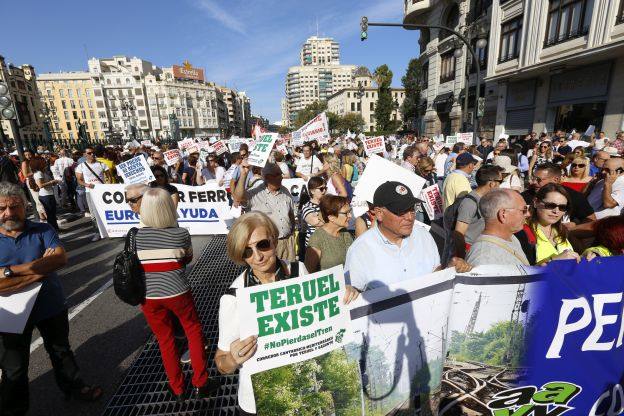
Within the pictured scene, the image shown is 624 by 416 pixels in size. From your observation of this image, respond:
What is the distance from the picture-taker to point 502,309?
6.39ft

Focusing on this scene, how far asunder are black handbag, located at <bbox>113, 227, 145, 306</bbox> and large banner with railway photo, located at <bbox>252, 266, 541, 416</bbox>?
1403 millimetres

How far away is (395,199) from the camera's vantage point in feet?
7.18

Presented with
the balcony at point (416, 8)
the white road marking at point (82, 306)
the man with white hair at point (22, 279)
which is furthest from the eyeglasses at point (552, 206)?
the balcony at point (416, 8)

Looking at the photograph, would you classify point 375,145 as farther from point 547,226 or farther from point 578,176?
point 547,226

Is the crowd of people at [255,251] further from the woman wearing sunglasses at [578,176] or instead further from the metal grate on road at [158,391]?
the woman wearing sunglasses at [578,176]

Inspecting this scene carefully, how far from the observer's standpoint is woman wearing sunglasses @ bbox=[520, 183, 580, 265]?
2.66 metres

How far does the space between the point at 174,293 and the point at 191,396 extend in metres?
1.10

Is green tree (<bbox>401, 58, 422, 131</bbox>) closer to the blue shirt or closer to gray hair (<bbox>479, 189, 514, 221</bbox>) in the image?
gray hair (<bbox>479, 189, 514, 221</bbox>)

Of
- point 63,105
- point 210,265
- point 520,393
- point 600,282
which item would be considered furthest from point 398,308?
point 63,105

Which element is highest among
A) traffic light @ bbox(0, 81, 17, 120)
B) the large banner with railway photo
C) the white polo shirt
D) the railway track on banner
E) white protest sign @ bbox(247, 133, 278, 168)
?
traffic light @ bbox(0, 81, 17, 120)

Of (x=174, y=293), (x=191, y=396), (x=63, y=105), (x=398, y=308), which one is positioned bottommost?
(x=191, y=396)

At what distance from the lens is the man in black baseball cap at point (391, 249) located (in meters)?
2.19

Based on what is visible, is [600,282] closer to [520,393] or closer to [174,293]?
[520,393]

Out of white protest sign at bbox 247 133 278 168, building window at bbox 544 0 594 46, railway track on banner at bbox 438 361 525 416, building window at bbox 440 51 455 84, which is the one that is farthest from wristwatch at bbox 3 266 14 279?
building window at bbox 440 51 455 84
